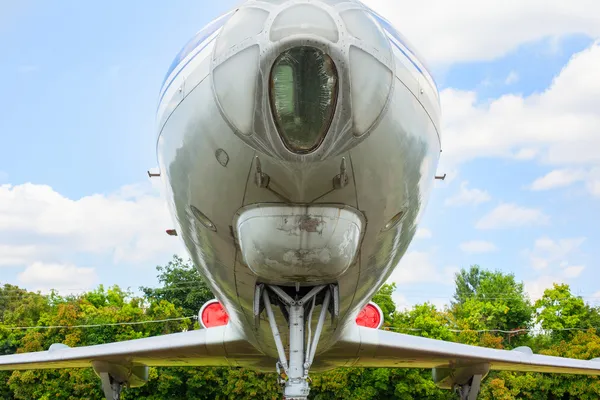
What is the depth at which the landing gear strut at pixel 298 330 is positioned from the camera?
4723 mm

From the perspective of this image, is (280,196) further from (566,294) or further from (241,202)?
(566,294)

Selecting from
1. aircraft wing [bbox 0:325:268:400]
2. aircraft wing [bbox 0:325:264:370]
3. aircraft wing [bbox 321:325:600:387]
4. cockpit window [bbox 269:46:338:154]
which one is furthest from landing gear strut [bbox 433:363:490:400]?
cockpit window [bbox 269:46:338:154]

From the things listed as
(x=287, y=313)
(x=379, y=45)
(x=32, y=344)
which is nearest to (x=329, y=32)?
(x=379, y=45)

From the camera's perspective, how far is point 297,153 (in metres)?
3.56

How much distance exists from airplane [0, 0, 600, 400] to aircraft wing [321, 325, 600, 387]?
3.96 metres

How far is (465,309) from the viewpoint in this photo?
43844mm

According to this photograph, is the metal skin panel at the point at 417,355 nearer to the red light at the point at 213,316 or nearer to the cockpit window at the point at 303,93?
the red light at the point at 213,316

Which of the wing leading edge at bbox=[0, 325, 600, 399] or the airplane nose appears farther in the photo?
the wing leading edge at bbox=[0, 325, 600, 399]

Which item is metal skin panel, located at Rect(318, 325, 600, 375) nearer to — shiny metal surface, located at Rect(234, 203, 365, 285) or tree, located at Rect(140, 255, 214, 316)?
shiny metal surface, located at Rect(234, 203, 365, 285)

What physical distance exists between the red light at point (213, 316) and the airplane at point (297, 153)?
4620 millimetres

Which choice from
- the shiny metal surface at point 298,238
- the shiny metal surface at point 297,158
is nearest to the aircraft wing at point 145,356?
the shiny metal surface at point 297,158

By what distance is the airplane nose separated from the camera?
3127 millimetres

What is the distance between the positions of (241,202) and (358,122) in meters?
1.01

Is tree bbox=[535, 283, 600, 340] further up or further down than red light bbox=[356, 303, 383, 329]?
further up
